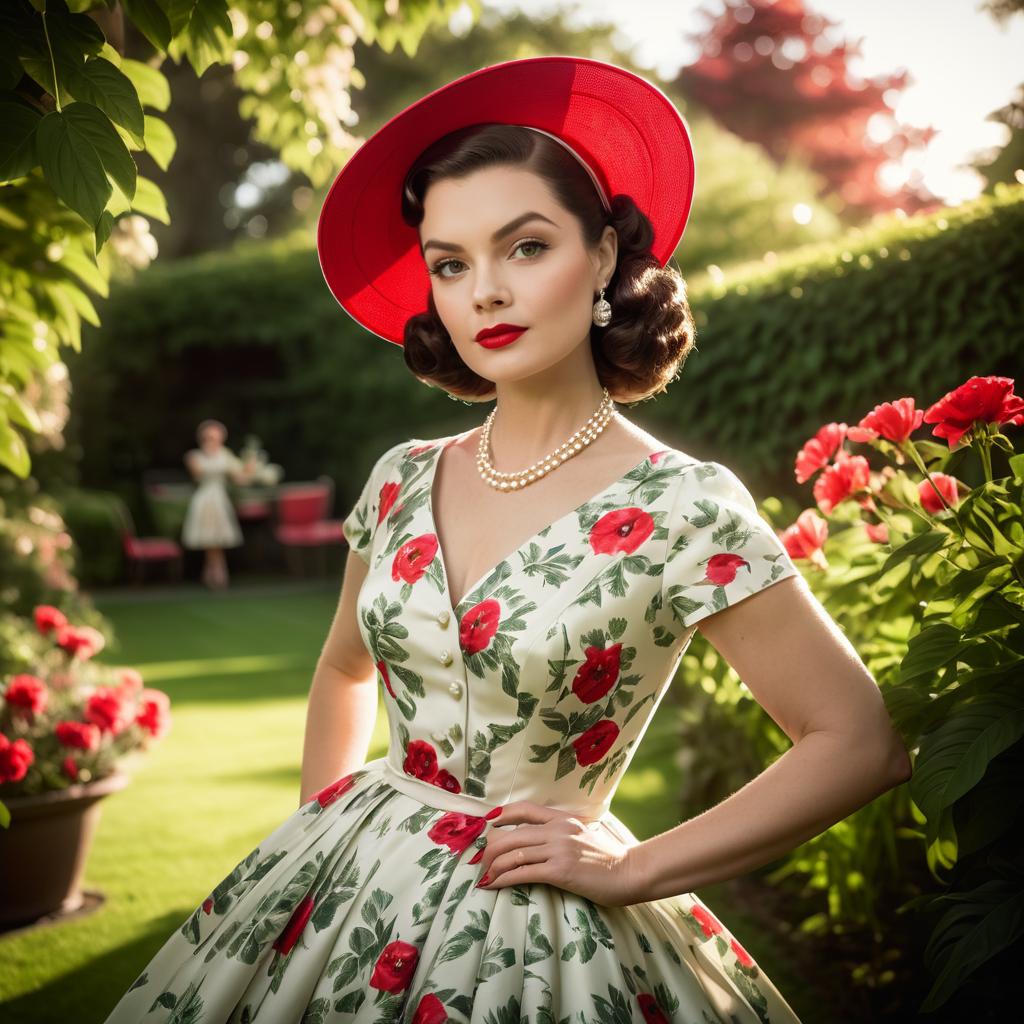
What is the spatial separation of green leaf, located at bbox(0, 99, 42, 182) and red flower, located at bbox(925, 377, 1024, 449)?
1384mm

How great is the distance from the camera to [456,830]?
147 centimetres

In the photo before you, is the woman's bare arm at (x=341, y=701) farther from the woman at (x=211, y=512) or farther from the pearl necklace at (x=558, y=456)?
the woman at (x=211, y=512)

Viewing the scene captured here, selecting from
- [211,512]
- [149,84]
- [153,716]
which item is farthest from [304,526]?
[149,84]

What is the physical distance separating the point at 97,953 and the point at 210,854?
85 cm

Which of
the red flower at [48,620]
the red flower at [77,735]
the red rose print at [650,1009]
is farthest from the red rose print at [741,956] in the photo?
the red flower at [48,620]

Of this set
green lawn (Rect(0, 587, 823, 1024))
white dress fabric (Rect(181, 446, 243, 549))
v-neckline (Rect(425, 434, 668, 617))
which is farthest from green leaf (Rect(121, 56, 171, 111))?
white dress fabric (Rect(181, 446, 243, 549))

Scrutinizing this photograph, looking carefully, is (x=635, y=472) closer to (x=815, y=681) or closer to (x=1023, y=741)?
(x=815, y=681)

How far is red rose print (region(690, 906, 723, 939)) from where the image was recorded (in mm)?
1534

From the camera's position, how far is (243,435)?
15.3 meters

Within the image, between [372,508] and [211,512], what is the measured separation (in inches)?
448

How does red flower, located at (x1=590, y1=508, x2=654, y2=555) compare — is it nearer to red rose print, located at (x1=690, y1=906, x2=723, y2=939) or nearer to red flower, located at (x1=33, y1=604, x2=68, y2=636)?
red rose print, located at (x1=690, y1=906, x2=723, y2=939)

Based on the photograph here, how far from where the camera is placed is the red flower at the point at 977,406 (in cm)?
168

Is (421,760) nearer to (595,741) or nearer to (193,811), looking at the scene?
(595,741)

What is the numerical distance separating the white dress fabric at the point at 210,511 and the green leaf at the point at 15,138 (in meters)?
11.7
